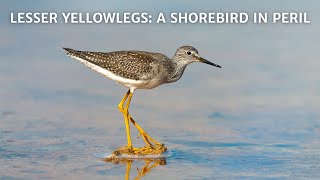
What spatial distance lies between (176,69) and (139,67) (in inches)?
33.0

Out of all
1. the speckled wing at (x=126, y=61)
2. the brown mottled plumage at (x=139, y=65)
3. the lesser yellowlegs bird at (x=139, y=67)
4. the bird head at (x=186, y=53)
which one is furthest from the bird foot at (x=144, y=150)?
the bird head at (x=186, y=53)

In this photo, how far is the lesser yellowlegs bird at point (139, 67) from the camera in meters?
15.9

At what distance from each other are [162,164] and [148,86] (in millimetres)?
1929

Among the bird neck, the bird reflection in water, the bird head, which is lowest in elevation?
the bird reflection in water

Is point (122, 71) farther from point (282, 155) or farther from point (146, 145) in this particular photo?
point (282, 155)

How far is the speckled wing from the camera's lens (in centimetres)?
1592

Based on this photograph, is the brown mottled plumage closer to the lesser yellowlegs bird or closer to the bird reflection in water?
the lesser yellowlegs bird

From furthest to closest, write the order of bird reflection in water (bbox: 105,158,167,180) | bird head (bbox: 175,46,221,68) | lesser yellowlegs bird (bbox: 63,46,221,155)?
bird head (bbox: 175,46,221,68), lesser yellowlegs bird (bbox: 63,46,221,155), bird reflection in water (bbox: 105,158,167,180)

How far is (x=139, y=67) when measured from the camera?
15.9 meters

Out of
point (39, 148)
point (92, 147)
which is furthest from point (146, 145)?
point (39, 148)

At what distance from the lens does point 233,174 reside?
45.2ft

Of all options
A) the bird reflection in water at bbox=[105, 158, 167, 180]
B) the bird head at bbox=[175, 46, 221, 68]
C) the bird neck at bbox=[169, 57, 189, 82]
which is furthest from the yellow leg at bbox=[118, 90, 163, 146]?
the bird head at bbox=[175, 46, 221, 68]

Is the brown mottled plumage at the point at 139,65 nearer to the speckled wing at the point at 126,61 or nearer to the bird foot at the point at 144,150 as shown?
the speckled wing at the point at 126,61

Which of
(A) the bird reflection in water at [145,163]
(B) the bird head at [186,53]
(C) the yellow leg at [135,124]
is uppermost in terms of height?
(B) the bird head at [186,53]
